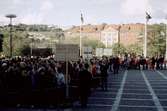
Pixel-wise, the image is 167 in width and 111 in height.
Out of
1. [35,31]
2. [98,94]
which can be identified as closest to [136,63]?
[98,94]

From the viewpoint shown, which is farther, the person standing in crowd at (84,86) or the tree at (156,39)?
the tree at (156,39)

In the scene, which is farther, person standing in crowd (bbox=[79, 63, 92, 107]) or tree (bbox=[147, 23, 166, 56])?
tree (bbox=[147, 23, 166, 56])

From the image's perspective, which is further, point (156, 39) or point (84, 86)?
point (156, 39)

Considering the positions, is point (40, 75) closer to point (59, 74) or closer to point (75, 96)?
point (59, 74)

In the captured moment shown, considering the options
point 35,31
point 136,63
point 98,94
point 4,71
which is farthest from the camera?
point 35,31

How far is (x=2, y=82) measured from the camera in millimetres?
21594

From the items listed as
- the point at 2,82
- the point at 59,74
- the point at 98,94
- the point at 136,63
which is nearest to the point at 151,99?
the point at 98,94

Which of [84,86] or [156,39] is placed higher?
[156,39]

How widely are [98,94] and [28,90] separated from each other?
7.96m

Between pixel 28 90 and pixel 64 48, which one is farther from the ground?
pixel 64 48

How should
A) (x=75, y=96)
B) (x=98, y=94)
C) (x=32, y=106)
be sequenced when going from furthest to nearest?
(x=98, y=94) < (x=75, y=96) < (x=32, y=106)

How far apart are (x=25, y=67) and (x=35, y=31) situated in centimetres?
9385

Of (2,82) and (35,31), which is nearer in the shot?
(2,82)

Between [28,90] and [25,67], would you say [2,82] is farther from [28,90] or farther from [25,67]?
[25,67]
